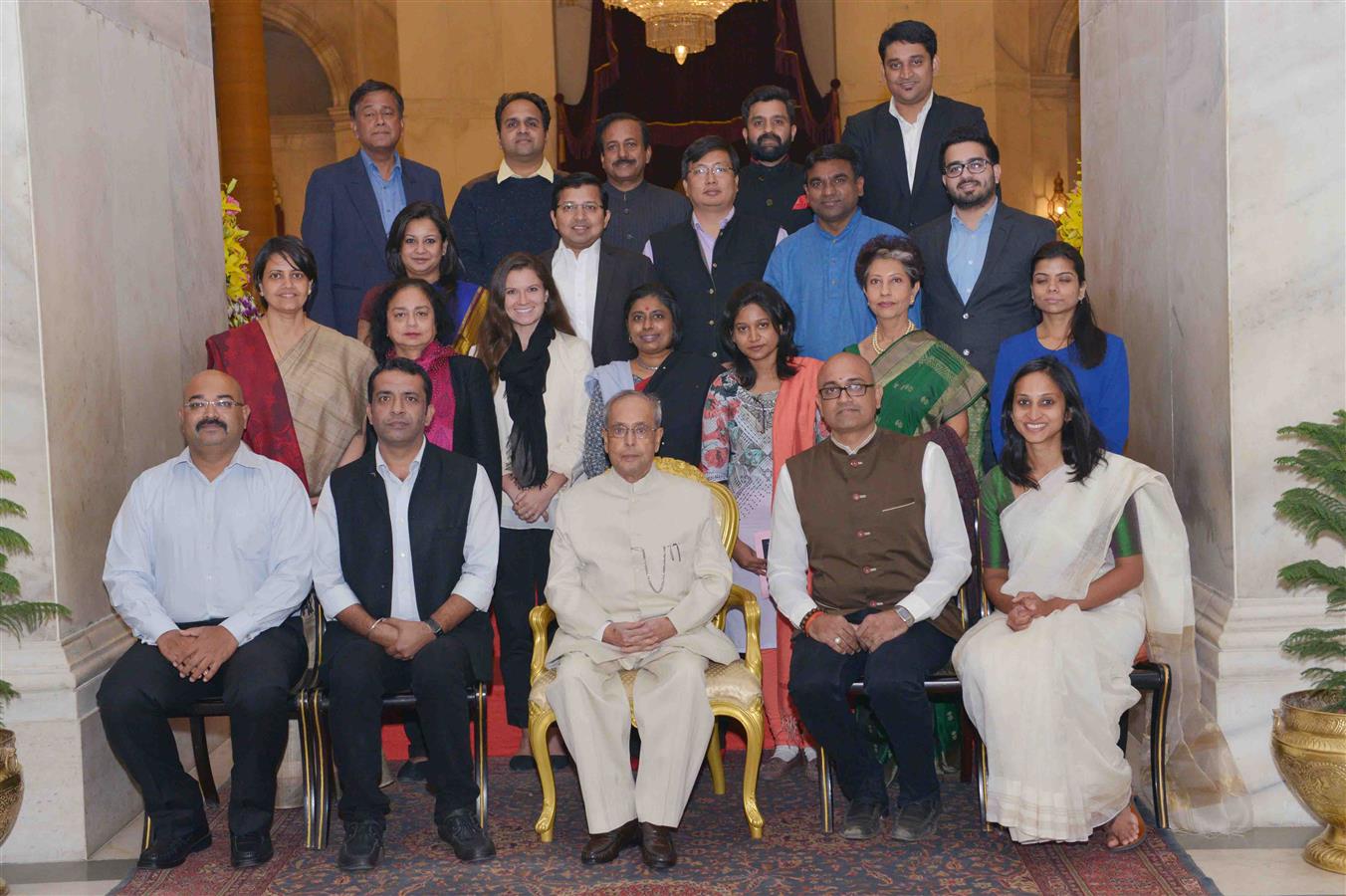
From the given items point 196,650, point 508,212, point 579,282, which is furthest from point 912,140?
point 196,650

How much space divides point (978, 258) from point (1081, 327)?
1.87 ft

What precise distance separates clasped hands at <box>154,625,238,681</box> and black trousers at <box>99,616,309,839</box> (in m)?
0.05

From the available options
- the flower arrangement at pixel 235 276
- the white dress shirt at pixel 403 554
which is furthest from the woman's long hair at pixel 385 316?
the flower arrangement at pixel 235 276

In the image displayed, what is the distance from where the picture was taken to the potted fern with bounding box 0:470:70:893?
4.17m

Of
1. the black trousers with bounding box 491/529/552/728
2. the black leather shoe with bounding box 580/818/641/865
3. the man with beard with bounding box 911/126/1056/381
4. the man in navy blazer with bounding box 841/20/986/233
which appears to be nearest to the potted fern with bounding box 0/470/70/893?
the black trousers with bounding box 491/529/552/728

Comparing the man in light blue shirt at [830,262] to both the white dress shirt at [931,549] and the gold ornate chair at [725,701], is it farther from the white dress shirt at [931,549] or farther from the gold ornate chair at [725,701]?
the gold ornate chair at [725,701]

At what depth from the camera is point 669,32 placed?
1159 cm

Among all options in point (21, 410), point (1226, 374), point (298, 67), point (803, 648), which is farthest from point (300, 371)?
point (298, 67)

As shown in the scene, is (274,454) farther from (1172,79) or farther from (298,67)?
(298,67)

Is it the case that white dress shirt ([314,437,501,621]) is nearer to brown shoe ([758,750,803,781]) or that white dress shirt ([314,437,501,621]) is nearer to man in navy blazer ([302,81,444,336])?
brown shoe ([758,750,803,781])

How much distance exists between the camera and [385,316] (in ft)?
17.4

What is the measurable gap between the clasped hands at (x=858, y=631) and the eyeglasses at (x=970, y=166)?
69.2 inches

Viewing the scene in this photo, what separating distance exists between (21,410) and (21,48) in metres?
1.15

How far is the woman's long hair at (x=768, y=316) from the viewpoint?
17.1 ft
